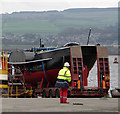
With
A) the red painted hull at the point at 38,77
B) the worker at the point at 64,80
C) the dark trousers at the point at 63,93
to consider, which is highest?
the red painted hull at the point at 38,77

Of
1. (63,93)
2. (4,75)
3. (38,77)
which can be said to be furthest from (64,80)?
(4,75)

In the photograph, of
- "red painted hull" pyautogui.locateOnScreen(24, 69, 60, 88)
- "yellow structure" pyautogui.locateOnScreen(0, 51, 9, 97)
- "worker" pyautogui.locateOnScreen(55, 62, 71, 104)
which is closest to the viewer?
"worker" pyautogui.locateOnScreen(55, 62, 71, 104)

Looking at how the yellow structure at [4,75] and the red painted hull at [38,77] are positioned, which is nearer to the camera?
the red painted hull at [38,77]

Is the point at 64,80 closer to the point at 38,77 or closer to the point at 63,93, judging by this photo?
the point at 63,93

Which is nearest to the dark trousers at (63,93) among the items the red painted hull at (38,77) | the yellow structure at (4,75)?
the red painted hull at (38,77)

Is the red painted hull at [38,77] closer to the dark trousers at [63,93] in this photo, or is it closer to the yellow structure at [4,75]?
the yellow structure at [4,75]

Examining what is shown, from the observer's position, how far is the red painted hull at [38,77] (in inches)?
1129

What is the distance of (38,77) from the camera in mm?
29797

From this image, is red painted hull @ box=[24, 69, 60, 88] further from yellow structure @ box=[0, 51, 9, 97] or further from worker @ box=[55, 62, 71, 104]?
worker @ box=[55, 62, 71, 104]

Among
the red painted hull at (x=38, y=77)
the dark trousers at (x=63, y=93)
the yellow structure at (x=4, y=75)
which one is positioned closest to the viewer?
the dark trousers at (x=63, y=93)

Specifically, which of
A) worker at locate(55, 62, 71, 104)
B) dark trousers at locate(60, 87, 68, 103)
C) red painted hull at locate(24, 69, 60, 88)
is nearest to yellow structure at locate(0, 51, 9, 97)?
red painted hull at locate(24, 69, 60, 88)

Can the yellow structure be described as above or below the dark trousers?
above

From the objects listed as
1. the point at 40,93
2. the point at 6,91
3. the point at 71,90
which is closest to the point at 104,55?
the point at 71,90

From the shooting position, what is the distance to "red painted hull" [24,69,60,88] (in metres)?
28.7
